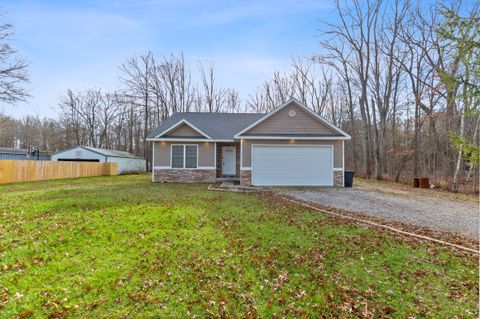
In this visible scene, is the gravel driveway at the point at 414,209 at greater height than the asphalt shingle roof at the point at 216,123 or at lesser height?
lesser

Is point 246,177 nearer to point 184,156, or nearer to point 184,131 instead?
point 184,156

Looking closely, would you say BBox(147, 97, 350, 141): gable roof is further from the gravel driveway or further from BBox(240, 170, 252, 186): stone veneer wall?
the gravel driveway

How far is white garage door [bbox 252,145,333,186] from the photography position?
46.4ft

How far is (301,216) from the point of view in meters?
7.21

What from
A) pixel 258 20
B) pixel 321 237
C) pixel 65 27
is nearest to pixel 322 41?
pixel 258 20

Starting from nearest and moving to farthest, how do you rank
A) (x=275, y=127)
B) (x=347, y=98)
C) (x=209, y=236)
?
1. (x=209, y=236)
2. (x=275, y=127)
3. (x=347, y=98)

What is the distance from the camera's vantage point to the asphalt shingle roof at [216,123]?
1681 cm

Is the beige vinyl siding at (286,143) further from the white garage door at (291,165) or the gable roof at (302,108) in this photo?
the gable roof at (302,108)

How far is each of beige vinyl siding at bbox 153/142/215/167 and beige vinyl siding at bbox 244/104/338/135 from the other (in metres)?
3.31

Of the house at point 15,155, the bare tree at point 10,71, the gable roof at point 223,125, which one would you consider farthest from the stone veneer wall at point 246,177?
the house at point 15,155

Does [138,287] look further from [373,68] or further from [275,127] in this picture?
[373,68]

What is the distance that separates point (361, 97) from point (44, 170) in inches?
1030

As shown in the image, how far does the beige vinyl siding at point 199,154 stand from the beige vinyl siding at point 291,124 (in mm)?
3311

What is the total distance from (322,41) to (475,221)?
20.9 meters
